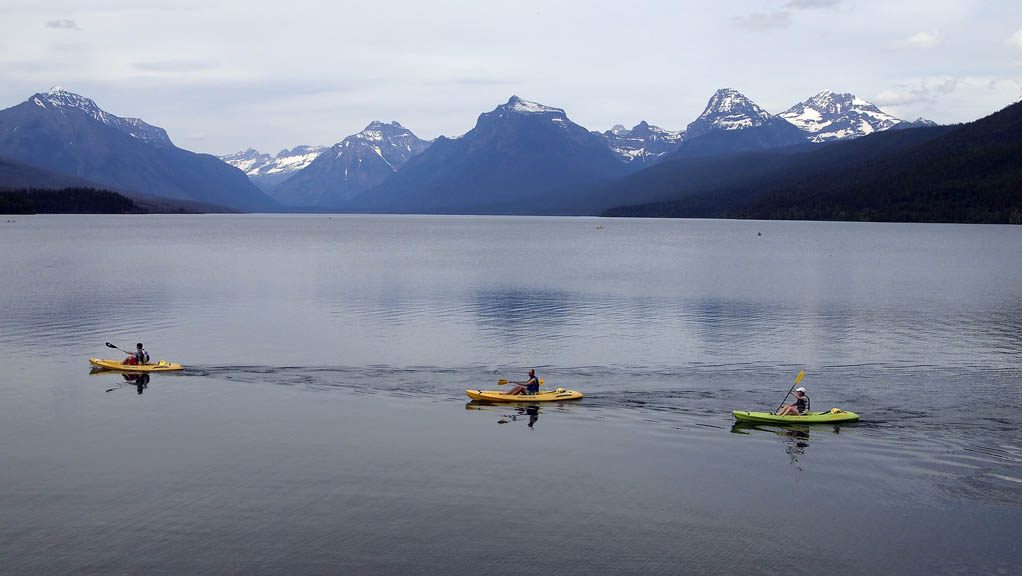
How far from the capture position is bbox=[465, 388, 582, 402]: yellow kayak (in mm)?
43500

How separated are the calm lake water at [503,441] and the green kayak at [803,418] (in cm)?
81

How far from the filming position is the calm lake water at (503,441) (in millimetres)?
25500

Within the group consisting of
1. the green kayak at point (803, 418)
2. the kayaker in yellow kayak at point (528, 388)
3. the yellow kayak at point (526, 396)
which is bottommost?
the green kayak at point (803, 418)

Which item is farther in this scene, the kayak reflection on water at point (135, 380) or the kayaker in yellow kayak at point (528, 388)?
the kayak reflection on water at point (135, 380)

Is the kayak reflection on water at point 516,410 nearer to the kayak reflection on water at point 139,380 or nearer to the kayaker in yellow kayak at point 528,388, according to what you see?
the kayaker in yellow kayak at point 528,388

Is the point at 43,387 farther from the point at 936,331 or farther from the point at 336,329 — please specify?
the point at 936,331

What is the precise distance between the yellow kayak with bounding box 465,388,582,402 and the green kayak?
8.51 metres

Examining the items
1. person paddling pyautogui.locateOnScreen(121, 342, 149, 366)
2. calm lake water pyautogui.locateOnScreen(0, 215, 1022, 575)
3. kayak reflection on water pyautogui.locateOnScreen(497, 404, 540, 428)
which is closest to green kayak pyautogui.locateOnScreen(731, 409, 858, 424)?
calm lake water pyautogui.locateOnScreen(0, 215, 1022, 575)

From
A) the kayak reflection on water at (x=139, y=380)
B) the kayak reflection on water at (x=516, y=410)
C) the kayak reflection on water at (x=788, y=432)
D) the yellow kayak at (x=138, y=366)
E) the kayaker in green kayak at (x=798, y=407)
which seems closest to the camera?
the kayak reflection on water at (x=788, y=432)

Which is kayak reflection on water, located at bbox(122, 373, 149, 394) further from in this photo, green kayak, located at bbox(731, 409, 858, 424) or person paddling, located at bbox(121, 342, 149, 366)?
green kayak, located at bbox(731, 409, 858, 424)

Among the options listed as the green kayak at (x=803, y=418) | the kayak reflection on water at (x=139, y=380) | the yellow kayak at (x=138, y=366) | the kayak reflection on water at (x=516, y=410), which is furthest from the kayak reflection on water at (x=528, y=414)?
the yellow kayak at (x=138, y=366)

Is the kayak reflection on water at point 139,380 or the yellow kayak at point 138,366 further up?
the yellow kayak at point 138,366

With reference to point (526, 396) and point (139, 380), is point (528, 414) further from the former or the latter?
point (139, 380)

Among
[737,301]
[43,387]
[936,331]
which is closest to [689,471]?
[43,387]
